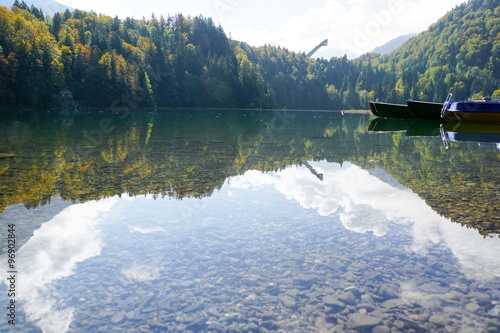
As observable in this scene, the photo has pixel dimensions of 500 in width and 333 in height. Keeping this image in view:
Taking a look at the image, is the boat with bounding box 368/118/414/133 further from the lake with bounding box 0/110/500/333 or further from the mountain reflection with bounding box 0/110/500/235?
the lake with bounding box 0/110/500/333

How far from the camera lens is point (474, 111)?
36000 millimetres

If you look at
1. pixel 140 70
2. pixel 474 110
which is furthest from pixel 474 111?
pixel 140 70

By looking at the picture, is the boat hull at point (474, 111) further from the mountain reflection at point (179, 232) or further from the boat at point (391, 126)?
the mountain reflection at point (179, 232)

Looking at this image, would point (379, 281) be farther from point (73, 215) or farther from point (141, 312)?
point (73, 215)

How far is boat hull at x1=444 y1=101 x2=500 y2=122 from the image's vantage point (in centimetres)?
3478

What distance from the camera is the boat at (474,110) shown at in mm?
34781

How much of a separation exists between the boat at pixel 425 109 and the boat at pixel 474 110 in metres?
5.08

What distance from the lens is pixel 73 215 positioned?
31.8 feet

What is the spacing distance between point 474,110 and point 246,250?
3546cm

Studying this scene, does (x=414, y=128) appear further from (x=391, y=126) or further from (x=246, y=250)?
(x=246, y=250)

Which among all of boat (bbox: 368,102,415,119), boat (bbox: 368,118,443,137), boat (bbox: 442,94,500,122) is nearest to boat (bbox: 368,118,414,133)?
boat (bbox: 368,118,443,137)

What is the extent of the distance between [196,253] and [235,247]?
0.79 m

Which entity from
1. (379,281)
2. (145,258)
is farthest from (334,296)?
(145,258)

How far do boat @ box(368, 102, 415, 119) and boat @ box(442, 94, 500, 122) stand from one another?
11.2 meters
